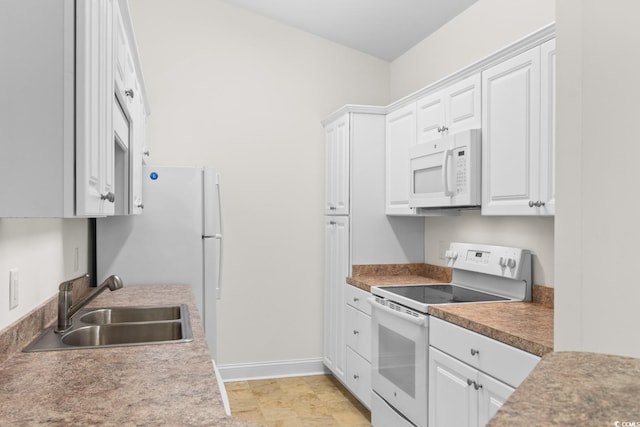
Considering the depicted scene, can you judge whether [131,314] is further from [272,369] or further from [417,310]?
[272,369]

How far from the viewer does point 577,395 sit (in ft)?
2.43

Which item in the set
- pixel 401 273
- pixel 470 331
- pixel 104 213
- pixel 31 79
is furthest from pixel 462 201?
pixel 31 79

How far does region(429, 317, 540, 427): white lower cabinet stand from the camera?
205 cm

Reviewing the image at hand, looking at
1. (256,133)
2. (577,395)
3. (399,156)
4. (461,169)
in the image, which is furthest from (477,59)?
(577,395)

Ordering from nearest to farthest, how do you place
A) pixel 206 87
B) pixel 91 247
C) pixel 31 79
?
pixel 31 79 → pixel 91 247 → pixel 206 87

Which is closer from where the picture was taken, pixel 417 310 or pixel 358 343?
pixel 417 310

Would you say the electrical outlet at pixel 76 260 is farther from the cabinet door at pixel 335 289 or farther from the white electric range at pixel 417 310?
the cabinet door at pixel 335 289

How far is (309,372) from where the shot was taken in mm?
4520

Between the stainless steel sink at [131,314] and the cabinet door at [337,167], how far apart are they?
1761 millimetres

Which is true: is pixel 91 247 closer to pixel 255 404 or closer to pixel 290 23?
pixel 255 404

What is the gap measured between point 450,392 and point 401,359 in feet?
1.71

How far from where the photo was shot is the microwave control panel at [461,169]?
112 inches

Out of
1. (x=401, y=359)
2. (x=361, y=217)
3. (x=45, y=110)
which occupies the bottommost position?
(x=401, y=359)

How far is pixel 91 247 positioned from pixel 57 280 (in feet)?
3.53
